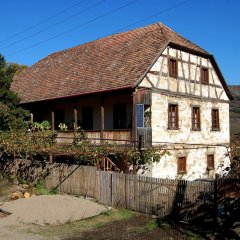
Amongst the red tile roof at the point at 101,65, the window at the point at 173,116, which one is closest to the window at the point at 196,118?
the window at the point at 173,116

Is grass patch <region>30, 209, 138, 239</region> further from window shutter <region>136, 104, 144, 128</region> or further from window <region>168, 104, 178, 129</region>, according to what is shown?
window <region>168, 104, 178, 129</region>

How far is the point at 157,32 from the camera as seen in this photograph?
78.6ft

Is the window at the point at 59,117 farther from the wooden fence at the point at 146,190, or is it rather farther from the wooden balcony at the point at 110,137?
the wooden fence at the point at 146,190

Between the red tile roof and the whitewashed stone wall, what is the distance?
32.3 inches

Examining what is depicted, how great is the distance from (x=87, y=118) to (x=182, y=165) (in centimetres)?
664

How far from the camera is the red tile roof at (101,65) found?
2173 cm

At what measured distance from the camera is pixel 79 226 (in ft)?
42.3

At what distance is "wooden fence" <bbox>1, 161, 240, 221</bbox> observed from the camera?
1267 centimetres

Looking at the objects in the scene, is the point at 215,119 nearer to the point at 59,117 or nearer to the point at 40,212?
the point at 59,117

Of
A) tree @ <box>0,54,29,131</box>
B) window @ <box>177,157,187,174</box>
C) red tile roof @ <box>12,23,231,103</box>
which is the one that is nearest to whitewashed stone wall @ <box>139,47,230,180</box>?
window @ <box>177,157,187,174</box>

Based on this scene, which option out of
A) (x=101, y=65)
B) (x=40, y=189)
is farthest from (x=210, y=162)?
(x=40, y=189)

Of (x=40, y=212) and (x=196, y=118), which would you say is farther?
(x=196, y=118)

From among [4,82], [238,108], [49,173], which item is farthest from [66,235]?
[238,108]

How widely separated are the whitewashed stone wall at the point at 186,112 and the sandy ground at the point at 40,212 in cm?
625
